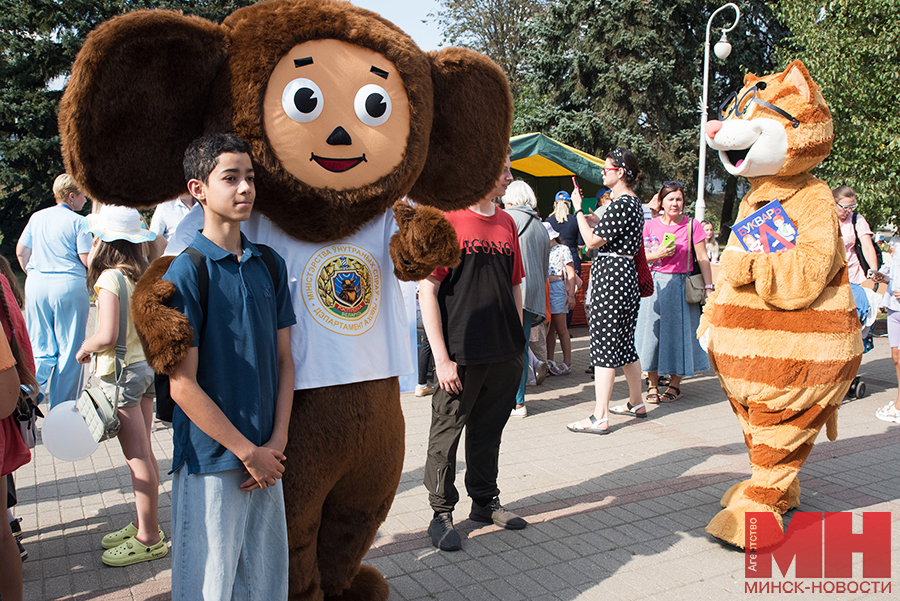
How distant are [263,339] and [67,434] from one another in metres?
1.69

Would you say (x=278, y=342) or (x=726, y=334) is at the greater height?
(x=278, y=342)

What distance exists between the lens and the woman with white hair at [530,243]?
580 centimetres

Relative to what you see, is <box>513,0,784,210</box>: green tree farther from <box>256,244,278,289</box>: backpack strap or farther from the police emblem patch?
<box>256,244,278,289</box>: backpack strap

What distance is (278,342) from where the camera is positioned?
2385 mm

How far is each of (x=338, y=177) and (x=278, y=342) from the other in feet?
2.20

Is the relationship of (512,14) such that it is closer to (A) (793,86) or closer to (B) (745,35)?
(B) (745,35)

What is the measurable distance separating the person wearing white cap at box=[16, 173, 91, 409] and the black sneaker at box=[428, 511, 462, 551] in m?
3.33

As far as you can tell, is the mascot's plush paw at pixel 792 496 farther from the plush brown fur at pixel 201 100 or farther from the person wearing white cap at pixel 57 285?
the person wearing white cap at pixel 57 285

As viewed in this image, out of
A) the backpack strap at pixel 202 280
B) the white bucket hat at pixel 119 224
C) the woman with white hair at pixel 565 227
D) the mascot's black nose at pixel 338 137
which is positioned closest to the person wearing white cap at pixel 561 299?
the woman with white hair at pixel 565 227

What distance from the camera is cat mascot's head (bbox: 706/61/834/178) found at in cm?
356

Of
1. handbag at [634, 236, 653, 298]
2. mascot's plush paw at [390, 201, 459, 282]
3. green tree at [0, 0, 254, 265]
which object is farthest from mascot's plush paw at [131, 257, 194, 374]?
green tree at [0, 0, 254, 265]

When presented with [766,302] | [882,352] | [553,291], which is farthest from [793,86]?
[882,352]

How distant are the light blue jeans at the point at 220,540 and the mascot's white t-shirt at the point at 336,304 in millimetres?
462

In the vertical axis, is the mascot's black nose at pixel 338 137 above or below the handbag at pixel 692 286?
above
